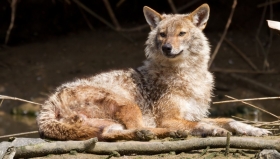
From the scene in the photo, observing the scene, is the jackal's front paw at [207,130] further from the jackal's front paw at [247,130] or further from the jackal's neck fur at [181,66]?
the jackal's neck fur at [181,66]

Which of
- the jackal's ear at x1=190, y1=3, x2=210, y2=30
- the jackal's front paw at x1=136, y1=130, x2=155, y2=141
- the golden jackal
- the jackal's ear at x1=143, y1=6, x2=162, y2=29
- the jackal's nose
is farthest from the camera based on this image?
the jackal's ear at x1=143, y1=6, x2=162, y2=29

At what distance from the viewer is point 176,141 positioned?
657 centimetres

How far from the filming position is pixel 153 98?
834 centimetres

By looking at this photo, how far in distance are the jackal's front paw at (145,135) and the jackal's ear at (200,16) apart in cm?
224

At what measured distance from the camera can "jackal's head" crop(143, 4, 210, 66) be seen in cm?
828

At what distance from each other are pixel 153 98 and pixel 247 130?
1.41m

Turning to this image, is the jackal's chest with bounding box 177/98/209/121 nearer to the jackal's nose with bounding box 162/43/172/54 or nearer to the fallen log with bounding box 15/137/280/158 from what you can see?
the jackal's nose with bounding box 162/43/172/54

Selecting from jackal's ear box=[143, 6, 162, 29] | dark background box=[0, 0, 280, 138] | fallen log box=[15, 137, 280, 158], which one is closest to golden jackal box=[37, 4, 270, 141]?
jackal's ear box=[143, 6, 162, 29]

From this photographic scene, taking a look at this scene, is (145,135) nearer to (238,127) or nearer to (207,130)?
(207,130)

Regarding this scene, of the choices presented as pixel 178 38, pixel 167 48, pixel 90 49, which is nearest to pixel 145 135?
pixel 167 48

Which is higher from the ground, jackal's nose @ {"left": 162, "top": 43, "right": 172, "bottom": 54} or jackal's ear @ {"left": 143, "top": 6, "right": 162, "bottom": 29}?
jackal's ear @ {"left": 143, "top": 6, "right": 162, "bottom": 29}

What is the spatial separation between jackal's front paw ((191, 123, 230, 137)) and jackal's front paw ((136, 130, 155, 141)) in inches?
30.7

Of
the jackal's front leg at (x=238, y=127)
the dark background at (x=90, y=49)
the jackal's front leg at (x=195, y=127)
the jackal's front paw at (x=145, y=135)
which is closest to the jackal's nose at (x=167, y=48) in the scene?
the jackal's front leg at (x=195, y=127)

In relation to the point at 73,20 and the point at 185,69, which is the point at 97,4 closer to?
the point at 73,20
